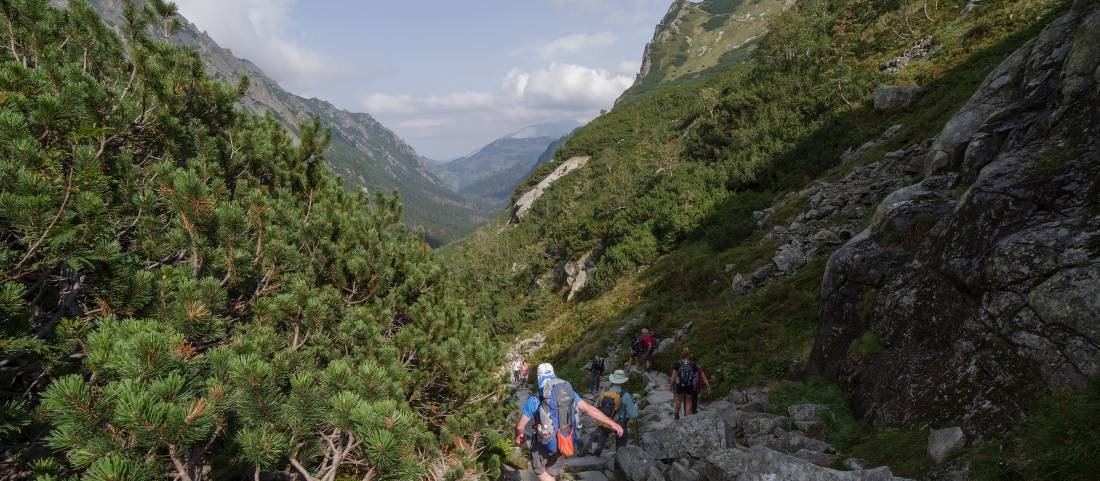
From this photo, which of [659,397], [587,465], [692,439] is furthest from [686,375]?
[659,397]

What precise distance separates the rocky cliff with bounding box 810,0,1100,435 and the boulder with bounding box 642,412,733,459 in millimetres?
2532

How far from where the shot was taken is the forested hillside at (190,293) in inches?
111

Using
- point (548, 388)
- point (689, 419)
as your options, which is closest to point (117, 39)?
point (548, 388)

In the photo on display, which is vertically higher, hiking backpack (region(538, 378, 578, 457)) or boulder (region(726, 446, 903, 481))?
hiking backpack (region(538, 378, 578, 457))

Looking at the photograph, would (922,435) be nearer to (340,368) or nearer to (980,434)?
(980,434)

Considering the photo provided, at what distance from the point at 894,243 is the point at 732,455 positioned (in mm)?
7088

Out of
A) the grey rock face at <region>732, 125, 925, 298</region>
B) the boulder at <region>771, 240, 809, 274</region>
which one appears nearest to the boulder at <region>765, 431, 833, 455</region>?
the grey rock face at <region>732, 125, 925, 298</region>

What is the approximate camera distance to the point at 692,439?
24.2ft

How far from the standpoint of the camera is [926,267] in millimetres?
7949

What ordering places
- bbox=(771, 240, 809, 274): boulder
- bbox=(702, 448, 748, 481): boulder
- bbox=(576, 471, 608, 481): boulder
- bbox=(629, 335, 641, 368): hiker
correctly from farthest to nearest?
bbox=(771, 240, 809, 274): boulder → bbox=(629, 335, 641, 368): hiker → bbox=(576, 471, 608, 481): boulder → bbox=(702, 448, 748, 481): boulder

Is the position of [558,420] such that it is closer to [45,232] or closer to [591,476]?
[591,476]

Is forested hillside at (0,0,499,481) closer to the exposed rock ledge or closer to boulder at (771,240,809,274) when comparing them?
boulder at (771,240,809,274)

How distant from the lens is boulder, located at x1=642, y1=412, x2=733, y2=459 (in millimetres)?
7285

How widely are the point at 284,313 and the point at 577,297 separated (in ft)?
138
